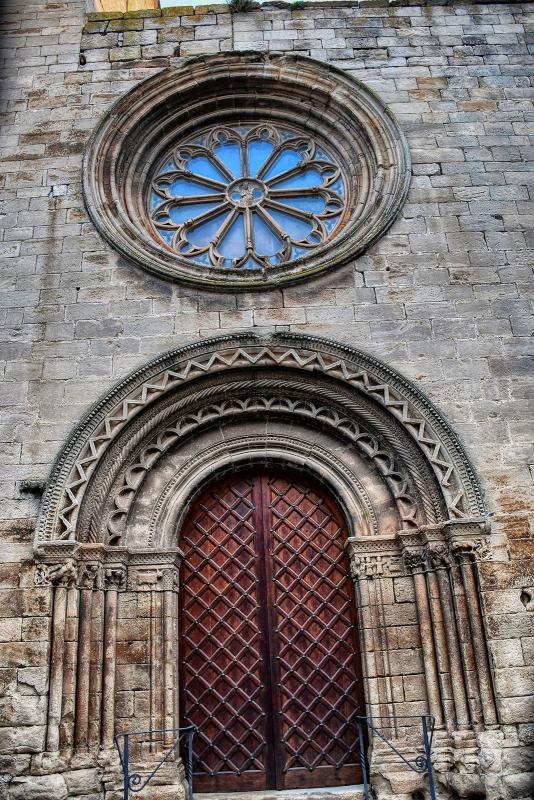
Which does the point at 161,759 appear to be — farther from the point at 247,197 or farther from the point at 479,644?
the point at 247,197

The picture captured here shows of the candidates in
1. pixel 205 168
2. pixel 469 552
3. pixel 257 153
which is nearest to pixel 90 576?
pixel 469 552

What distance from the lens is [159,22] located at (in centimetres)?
933

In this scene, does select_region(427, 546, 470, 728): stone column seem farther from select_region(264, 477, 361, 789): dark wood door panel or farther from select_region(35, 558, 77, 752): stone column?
select_region(35, 558, 77, 752): stone column

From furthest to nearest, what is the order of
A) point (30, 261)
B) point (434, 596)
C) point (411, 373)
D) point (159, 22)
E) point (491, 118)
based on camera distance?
point (159, 22) < point (491, 118) < point (30, 261) < point (411, 373) < point (434, 596)

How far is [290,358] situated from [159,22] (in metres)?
4.89

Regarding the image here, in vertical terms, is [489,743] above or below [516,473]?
below

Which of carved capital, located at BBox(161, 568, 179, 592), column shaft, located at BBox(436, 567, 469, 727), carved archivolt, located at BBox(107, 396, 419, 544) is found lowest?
column shaft, located at BBox(436, 567, 469, 727)

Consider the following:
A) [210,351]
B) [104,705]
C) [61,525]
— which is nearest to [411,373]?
[210,351]

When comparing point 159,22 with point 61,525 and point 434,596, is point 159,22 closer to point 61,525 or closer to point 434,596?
point 61,525

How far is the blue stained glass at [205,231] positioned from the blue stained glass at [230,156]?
0.66 m

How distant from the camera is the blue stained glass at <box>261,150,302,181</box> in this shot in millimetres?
8945

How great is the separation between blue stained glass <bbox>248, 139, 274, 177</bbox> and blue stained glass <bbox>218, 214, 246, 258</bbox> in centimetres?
71

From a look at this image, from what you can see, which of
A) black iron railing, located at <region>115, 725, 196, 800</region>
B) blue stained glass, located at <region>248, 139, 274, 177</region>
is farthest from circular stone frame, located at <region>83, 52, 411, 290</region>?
black iron railing, located at <region>115, 725, 196, 800</region>

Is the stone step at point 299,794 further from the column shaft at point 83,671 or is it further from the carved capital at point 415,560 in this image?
the carved capital at point 415,560
